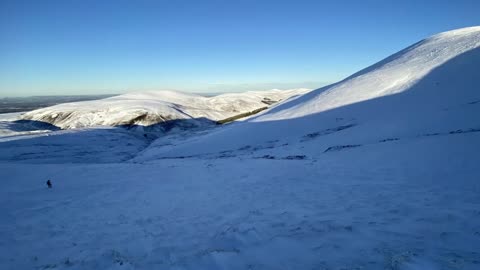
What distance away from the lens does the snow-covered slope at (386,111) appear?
2119 centimetres

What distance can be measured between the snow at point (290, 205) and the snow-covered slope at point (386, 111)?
0.80 ft

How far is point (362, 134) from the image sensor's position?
2325 centimetres

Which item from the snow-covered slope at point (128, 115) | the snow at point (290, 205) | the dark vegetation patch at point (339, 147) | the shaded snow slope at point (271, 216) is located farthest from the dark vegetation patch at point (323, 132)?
the snow-covered slope at point (128, 115)

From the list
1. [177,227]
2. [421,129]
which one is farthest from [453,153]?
[177,227]

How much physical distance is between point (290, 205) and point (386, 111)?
2133cm

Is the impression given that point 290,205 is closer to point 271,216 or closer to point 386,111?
point 271,216

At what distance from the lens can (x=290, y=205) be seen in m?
10.6

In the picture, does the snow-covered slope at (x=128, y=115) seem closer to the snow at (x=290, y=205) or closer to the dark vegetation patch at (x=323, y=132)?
the dark vegetation patch at (x=323, y=132)

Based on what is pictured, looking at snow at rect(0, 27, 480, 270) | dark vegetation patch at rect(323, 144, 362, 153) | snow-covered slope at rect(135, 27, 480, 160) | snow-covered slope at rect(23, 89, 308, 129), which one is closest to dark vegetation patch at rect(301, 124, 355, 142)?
snow-covered slope at rect(135, 27, 480, 160)

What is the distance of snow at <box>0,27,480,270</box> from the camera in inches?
262

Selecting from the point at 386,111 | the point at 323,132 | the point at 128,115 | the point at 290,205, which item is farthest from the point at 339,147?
the point at 128,115

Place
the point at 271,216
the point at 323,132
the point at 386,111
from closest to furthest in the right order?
the point at 271,216
the point at 386,111
the point at 323,132

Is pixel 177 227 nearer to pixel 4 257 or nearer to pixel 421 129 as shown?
pixel 4 257

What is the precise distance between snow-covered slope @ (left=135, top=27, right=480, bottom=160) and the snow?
242 millimetres
